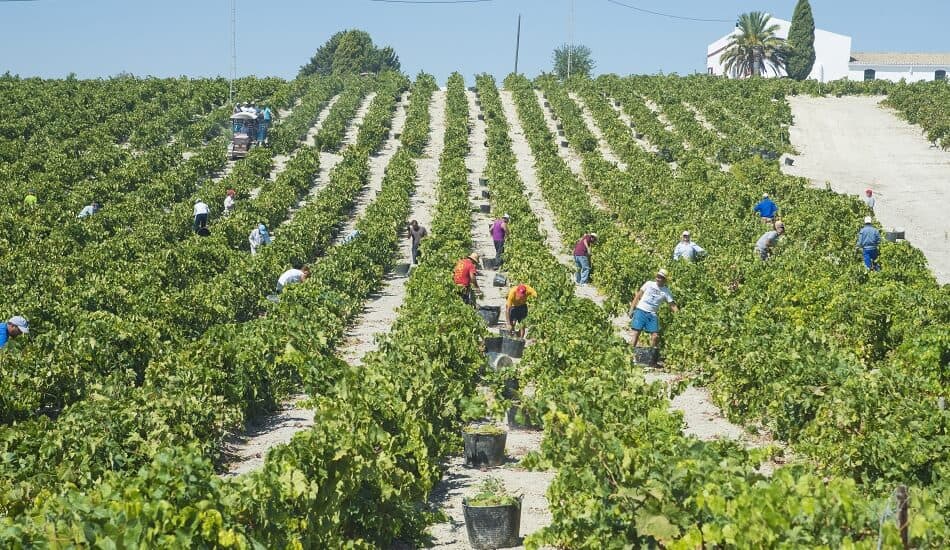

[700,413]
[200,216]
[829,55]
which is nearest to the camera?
[700,413]

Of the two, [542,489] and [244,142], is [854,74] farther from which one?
[542,489]

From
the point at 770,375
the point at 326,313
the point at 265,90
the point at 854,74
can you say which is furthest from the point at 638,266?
the point at 854,74

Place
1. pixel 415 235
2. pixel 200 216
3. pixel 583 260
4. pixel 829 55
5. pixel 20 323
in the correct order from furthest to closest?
pixel 829 55
pixel 200 216
pixel 415 235
pixel 583 260
pixel 20 323

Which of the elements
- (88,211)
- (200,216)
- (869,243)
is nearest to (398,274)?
(200,216)

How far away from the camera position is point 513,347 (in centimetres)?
1672

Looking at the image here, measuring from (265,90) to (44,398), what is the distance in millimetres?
47795

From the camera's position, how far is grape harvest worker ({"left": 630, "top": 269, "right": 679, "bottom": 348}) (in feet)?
50.9

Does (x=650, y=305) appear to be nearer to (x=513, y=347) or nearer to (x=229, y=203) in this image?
(x=513, y=347)

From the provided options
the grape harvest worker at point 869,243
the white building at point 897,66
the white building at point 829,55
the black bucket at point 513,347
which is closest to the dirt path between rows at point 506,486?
the black bucket at point 513,347

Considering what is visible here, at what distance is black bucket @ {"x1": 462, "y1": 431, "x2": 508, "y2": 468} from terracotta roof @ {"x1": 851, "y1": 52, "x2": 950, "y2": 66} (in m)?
84.4

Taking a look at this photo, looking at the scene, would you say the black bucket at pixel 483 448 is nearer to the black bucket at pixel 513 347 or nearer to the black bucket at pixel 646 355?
the black bucket at pixel 646 355

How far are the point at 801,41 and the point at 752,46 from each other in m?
8.90

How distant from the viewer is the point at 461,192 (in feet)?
110

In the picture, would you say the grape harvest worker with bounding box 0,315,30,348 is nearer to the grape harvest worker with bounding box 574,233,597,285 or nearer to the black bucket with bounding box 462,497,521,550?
the black bucket with bounding box 462,497,521,550
